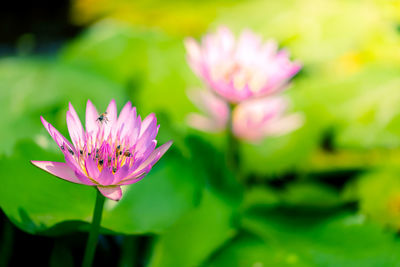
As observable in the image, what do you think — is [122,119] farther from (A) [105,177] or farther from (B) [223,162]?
(B) [223,162]

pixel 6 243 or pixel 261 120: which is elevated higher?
pixel 261 120

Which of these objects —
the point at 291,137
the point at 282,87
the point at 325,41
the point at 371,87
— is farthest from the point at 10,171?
the point at 325,41

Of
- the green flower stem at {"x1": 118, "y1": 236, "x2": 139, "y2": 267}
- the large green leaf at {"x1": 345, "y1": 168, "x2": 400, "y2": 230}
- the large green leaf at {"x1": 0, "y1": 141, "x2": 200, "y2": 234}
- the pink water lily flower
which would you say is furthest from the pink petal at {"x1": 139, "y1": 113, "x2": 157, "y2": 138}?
the large green leaf at {"x1": 345, "y1": 168, "x2": 400, "y2": 230}

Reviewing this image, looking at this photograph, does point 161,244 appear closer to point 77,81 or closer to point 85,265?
point 85,265

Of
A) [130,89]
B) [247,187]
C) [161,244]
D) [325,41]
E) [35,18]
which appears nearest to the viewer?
[161,244]

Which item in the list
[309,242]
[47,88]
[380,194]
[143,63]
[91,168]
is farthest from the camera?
[143,63]

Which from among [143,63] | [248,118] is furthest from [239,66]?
[143,63]

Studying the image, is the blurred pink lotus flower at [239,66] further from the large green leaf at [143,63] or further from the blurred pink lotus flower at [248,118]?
the large green leaf at [143,63]
